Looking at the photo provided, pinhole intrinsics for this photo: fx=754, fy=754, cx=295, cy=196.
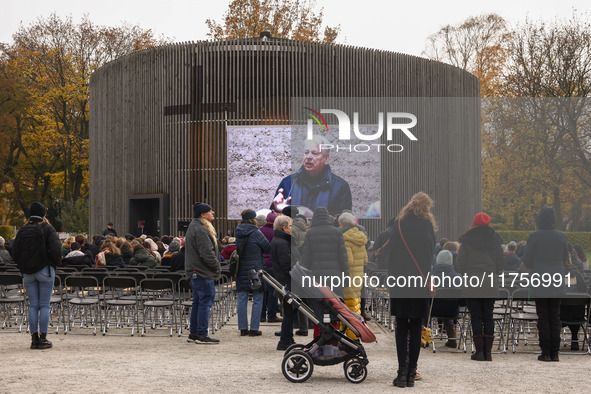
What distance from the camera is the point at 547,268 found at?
8.42 metres

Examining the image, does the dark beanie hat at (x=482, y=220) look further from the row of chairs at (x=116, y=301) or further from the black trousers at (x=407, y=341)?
the row of chairs at (x=116, y=301)

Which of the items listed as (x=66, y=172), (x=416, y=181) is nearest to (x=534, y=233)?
(x=416, y=181)

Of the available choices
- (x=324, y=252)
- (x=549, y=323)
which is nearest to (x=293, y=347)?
(x=324, y=252)

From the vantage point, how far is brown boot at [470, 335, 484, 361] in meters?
8.14

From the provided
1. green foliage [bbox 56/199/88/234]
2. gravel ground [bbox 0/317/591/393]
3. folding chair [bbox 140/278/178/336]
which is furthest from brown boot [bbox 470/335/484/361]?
green foliage [bbox 56/199/88/234]

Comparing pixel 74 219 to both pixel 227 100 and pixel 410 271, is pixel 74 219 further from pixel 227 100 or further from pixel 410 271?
A: pixel 410 271

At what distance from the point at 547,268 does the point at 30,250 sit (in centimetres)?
584

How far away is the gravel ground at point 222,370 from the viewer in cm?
653

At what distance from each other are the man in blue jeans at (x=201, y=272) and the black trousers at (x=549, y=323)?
3.75 m

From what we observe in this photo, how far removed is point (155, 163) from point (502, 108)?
15699 millimetres

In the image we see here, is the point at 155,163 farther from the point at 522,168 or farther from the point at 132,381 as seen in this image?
the point at 132,381

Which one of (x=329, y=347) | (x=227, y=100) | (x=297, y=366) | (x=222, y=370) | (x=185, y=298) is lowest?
(x=222, y=370)

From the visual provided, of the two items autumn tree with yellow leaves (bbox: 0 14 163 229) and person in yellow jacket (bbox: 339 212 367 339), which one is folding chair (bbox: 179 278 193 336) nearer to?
person in yellow jacket (bbox: 339 212 367 339)

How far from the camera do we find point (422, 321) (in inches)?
271
